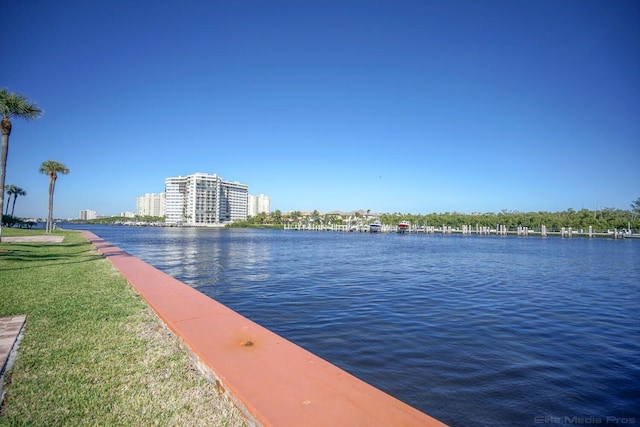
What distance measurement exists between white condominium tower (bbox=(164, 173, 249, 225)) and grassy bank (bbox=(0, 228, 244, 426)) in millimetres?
180954

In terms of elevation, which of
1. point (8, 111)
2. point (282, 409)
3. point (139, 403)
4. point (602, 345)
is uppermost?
point (8, 111)

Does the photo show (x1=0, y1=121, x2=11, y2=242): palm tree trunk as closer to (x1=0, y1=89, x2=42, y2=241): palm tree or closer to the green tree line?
(x1=0, y1=89, x2=42, y2=241): palm tree

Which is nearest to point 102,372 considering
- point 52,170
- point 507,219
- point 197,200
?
point 52,170

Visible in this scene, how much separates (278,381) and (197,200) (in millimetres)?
187475

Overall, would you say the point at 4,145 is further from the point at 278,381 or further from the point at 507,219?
the point at 507,219

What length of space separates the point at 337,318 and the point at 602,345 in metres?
5.16

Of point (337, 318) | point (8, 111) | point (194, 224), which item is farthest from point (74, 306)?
point (194, 224)

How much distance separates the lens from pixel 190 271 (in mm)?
15336

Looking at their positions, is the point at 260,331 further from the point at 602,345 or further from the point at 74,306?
the point at 602,345

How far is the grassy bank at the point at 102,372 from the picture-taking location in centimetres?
296

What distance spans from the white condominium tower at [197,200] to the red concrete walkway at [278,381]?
601ft

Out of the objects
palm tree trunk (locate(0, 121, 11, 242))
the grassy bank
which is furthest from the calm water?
palm tree trunk (locate(0, 121, 11, 242))

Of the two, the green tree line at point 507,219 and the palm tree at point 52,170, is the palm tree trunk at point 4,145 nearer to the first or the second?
the palm tree at point 52,170

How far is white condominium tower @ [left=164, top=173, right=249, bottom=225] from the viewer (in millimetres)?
179125
